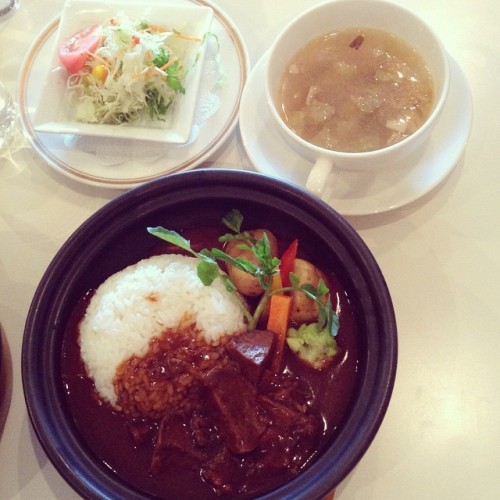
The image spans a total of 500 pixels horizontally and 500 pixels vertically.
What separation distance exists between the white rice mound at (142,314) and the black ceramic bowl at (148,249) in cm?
7

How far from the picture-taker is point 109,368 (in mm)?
1343

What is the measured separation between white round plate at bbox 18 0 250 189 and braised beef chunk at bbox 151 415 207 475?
72 centimetres

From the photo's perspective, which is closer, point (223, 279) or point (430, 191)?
point (223, 279)

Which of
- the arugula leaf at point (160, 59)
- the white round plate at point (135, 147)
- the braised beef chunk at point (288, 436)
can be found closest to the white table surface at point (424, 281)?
the white round plate at point (135, 147)

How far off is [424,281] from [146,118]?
0.98 metres

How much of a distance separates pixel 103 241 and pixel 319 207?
0.52m

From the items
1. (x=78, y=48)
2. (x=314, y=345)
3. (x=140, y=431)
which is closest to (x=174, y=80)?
(x=78, y=48)

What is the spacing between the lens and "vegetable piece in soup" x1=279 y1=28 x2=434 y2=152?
1.47m

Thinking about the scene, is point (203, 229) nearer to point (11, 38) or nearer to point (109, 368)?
point (109, 368)

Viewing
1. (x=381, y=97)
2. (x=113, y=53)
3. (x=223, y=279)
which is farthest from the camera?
(x=113, y=53)

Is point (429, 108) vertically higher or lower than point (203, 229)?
higher

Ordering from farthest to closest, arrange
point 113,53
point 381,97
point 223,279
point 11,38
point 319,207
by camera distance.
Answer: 1. point 11,38
2. point 113,53
3. point 381,97
4. point 223,279
5. point 319,207

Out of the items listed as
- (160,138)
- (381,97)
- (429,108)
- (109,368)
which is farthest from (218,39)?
(109,368)

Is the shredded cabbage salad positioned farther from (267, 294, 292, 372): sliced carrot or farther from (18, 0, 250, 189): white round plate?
(267, 294, 292, 372): sliced carrot
